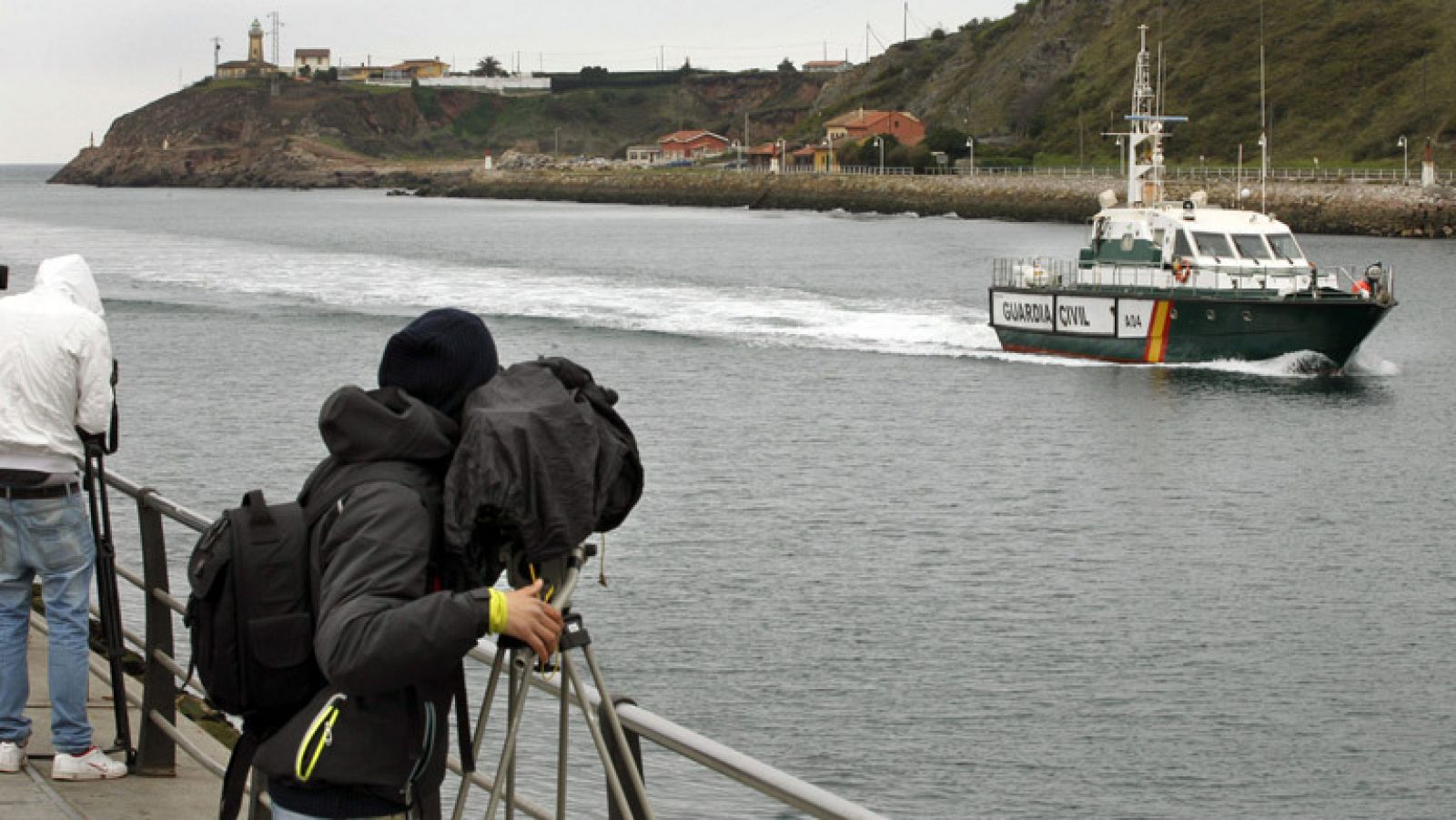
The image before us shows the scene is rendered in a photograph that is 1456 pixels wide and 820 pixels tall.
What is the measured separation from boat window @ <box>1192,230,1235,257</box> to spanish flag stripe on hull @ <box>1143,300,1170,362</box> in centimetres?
140

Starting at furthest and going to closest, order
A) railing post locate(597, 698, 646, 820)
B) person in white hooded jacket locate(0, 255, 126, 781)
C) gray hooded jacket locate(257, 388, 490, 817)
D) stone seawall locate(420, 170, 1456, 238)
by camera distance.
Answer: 1. stone seawall locate(420, 170, 1456, 238)
2. person in white hooded jacket locate(0, 255, 126, 781)
3. railing post locate(597, 698, 646, 820)
4. gray hooded jacket locate(257, 388, 490, 817)

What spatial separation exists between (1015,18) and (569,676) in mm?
172973

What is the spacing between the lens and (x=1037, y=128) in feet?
447

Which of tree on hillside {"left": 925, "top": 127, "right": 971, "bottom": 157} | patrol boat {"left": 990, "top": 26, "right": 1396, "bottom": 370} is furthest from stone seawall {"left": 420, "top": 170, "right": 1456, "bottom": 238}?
patrol boat {"left": 990, "top": 26, "right": 1396, "bottom": 370}

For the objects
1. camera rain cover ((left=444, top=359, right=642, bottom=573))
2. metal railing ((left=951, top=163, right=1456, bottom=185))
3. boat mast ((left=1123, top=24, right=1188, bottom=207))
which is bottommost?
camera rain cover ((left=444, top=359, right=642, bottom=573))

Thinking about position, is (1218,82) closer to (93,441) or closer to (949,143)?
(949,143)

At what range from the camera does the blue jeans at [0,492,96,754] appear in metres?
6.11

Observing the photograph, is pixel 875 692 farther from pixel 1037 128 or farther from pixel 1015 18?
pixel 1015 18

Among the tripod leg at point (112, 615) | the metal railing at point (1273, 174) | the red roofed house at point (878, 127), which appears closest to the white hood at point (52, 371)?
the tripod leg at point (112, 615)

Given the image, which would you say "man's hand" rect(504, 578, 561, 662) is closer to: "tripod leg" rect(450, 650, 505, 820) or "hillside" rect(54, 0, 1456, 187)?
"tripod leg" rect(450, 650, 505, 820)

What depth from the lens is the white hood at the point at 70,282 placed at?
6.05 metres

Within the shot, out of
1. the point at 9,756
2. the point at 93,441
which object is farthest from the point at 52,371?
the point at 9,756

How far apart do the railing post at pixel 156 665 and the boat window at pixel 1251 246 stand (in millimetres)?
30992

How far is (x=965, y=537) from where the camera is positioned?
22.1 meters
